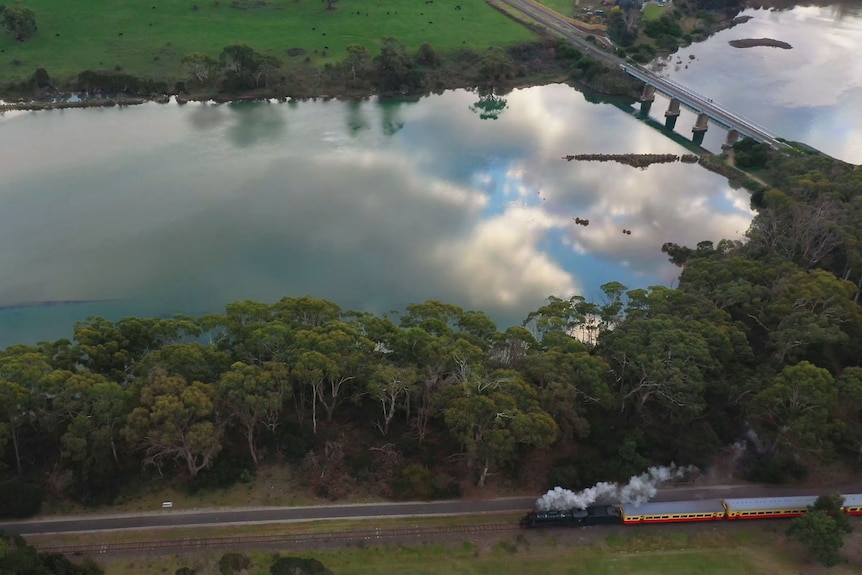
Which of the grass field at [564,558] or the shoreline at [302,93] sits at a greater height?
the shoreline at [302,93]

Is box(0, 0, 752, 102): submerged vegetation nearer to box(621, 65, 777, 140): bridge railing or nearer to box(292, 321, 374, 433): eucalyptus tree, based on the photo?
box(621, 65, 777, 140): bridge railing

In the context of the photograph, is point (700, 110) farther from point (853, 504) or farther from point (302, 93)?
point (853, 504)

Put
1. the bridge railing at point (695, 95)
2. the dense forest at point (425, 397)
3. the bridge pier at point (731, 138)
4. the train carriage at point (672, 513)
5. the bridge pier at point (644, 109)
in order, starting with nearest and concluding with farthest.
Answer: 1. the dense forest at point (425, 397)
2. the train carriage at point (672, 513)
3. the bridge pier at point (731, 138)
4. the bridge railing at point (695, 95)
5. the bridge pier at point (644, 109)

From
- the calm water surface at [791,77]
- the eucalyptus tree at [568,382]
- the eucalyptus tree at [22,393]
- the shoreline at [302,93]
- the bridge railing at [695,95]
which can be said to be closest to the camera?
the eucalyptus tree at [22,393]

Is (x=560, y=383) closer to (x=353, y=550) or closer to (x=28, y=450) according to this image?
(x=353, y=550)

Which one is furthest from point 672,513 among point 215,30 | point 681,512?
point 215,30

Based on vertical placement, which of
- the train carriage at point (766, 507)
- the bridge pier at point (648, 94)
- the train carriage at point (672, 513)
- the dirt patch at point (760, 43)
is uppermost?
the dirt patch at point (760, 43)

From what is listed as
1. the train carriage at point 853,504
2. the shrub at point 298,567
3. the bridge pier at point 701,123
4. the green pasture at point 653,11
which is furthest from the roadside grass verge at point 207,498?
the green pasture at point 653,11

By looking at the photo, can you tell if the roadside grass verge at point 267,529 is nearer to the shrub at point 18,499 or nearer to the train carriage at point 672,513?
the shrub at point 18,499

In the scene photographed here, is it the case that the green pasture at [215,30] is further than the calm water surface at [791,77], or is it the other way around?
the green pasture at [215,30]
